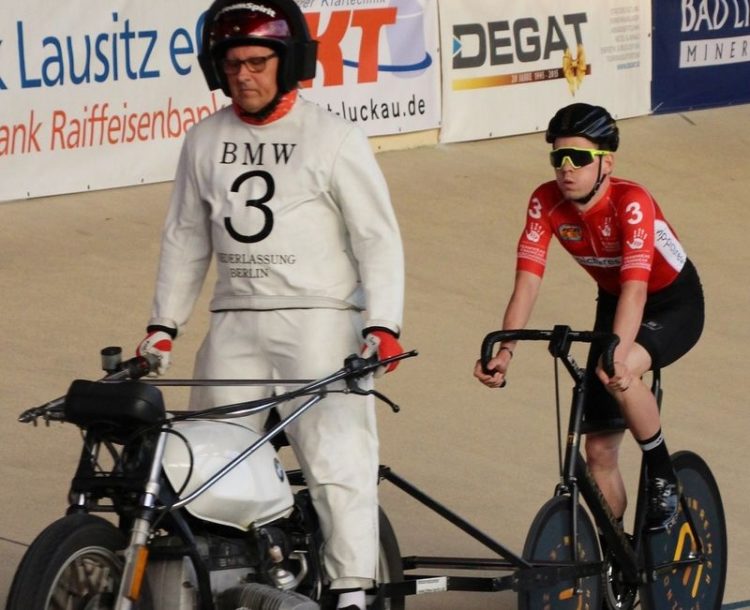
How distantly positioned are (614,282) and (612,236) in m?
0.25

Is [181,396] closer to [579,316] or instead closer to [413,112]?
[579,316]

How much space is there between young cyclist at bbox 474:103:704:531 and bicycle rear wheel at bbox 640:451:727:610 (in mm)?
116

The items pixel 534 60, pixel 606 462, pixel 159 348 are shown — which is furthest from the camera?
pixel 534 60

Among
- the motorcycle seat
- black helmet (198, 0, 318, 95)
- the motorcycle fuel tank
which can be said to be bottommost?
the motorcycle fuel tank

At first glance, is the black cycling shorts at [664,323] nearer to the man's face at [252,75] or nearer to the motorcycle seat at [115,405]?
the man's face at [252,75]

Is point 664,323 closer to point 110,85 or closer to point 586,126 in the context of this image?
point 586,126

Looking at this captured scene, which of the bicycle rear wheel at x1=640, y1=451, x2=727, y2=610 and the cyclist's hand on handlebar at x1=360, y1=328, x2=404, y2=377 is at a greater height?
the cyclist's hand on handlebar at x1=360, y1=328, x2=404, y2=377

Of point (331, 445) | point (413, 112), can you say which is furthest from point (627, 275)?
point (413, 112)

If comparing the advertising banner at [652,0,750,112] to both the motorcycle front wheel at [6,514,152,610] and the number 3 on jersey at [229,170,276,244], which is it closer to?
the number 3 on jersey at [229,170,276,244]

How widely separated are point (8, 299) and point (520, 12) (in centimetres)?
634

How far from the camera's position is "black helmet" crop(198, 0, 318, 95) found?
438 cm

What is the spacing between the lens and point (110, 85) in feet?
36.3

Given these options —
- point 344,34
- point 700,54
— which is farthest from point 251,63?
point 700,54

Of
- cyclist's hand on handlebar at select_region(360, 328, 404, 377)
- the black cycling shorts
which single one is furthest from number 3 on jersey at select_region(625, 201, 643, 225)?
cyclist's hand on handlebar at select_region(360, 328, 404, 377)
